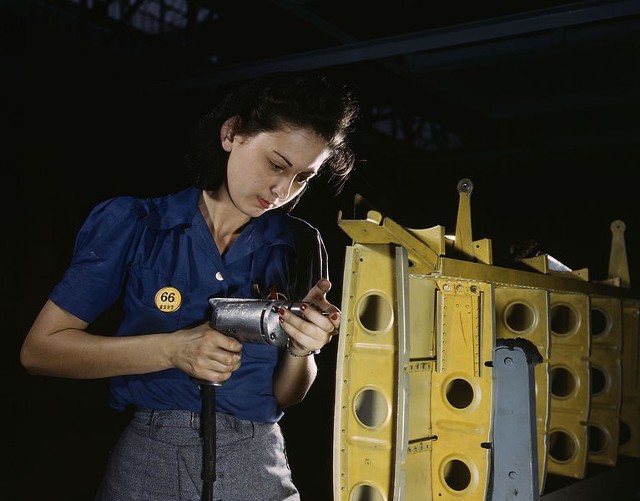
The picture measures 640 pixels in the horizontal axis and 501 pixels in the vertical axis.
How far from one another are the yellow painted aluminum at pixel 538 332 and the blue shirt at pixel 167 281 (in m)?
1.58

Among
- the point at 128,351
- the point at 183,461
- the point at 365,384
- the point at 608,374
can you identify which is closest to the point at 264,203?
the point at 128,351

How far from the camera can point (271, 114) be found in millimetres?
1489

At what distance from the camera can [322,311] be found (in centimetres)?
140

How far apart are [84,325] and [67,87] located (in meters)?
4.48

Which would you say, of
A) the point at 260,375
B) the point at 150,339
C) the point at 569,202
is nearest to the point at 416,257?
the point at 260,375

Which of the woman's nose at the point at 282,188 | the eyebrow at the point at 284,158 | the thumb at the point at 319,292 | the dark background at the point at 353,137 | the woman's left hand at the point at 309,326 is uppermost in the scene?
the dark background at the point at 353,137

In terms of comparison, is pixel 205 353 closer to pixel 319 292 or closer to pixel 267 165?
pixel 319 292

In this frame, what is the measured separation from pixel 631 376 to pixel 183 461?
3.22 metres

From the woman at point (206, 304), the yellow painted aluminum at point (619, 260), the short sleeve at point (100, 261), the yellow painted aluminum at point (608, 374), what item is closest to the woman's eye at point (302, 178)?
the woman at point (206, 304)

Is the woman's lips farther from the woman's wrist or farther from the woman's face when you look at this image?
the woman's wrist

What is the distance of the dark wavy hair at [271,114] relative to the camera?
58.7 inches

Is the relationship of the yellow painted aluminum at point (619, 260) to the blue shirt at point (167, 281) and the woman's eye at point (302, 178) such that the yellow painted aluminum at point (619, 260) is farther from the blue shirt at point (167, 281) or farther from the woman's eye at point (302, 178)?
the blue shirt at point (167, 281)

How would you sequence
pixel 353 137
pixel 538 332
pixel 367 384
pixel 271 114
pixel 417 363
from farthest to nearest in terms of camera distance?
1. pixel 353 137
2. pixel 538 332
3. pixel 417 363
4. pixel 367 384
5. pixel 271 114

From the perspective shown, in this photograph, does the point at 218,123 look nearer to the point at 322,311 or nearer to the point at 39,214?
the point at 322,311
